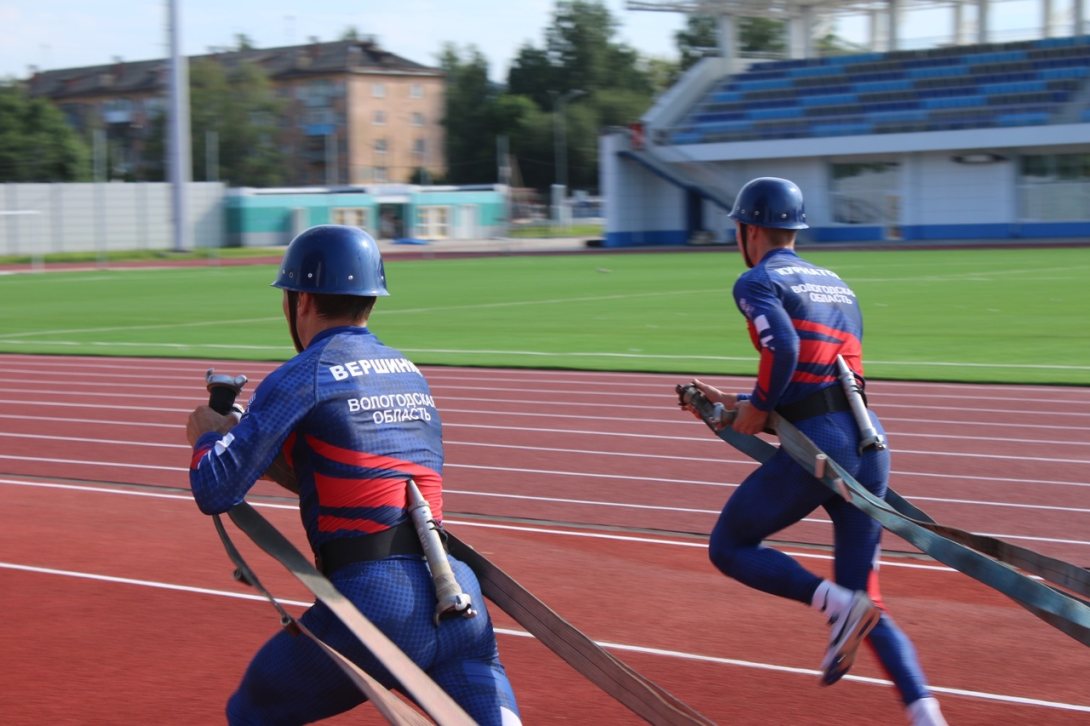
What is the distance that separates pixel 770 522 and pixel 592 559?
2418 mm

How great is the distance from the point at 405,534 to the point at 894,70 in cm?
5695

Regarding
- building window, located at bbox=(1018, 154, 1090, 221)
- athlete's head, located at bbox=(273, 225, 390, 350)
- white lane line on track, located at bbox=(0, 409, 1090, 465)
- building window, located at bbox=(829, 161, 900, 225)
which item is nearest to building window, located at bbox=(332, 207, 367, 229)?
building window, located at bbox=(829, 161, 900, 225)

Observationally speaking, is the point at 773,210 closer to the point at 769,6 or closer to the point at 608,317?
the point at 608,317

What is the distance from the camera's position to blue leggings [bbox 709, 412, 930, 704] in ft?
15.5

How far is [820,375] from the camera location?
4.79 m

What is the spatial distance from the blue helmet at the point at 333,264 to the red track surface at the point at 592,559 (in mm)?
2073

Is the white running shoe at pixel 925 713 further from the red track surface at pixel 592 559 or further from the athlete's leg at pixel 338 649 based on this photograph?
the athlete's leg at pixel 338 649

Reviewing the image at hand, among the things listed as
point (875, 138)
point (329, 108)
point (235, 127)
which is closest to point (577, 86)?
point (329, 108)

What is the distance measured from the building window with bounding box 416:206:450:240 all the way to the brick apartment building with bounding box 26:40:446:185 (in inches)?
1239

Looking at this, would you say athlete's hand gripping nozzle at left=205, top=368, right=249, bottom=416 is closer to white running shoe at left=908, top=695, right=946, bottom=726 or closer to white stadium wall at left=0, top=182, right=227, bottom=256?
white running shoe at left=908, top=695, right=946, bottom=726

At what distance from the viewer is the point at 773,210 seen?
4984 millimetres

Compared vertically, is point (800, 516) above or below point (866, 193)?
below

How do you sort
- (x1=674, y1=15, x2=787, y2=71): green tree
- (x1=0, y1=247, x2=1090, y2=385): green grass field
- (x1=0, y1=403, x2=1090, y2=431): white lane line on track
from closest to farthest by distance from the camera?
1. (x1=0, y1=403, x2=1090, y2=431): white lane line on track
2. (x1=0, y1=247, x2=1090, y2=385): green grass field
3. (x1=674, y1=15, x2=787, y2=71): green tree

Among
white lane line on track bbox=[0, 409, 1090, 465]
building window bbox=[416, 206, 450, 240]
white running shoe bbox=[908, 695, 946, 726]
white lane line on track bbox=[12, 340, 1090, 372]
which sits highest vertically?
building window bbox=[416, 206, 450, 240]
